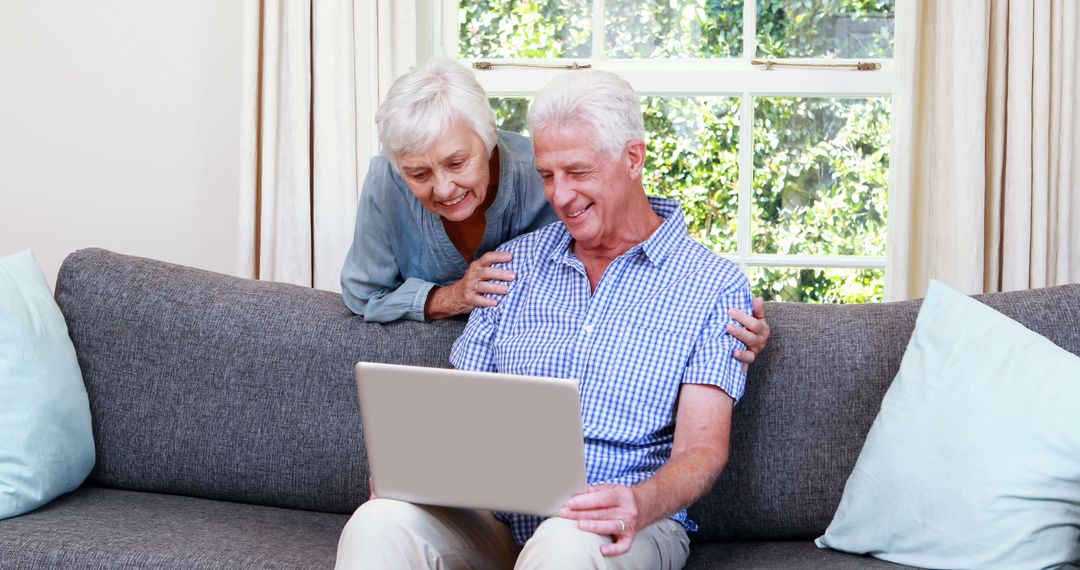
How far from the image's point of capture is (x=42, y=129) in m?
3.02

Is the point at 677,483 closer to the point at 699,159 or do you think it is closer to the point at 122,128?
the point at 699,159

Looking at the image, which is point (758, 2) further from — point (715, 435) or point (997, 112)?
point (715, 435)

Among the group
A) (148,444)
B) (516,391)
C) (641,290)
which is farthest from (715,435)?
(148,444)

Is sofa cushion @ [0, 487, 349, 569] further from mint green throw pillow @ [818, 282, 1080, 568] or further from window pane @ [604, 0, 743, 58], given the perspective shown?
→ window pane @ [604, 0, 743, 58]

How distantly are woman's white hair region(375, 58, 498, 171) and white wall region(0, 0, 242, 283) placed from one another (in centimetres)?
118

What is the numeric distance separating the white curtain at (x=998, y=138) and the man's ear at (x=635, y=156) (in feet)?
3.35

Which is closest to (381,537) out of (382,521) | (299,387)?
(382,521)

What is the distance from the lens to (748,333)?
5.73 feet

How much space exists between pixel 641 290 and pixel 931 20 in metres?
1.25

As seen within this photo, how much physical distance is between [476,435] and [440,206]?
58 cm

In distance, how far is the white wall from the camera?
294cm

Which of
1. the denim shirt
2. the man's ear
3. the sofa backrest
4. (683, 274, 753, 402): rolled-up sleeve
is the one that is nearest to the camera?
(683, 274, 753, 402): rolled-up sleeve

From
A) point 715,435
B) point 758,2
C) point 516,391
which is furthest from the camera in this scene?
point 758,2

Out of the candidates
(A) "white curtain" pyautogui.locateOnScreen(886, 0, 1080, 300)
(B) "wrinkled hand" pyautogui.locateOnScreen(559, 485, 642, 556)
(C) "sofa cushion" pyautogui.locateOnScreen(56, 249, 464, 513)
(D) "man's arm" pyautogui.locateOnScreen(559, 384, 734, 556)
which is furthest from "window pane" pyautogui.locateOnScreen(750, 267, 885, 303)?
(B) "wrinkled hand" pyautogui.locateOnScreen(559, 485, 642, 556)
